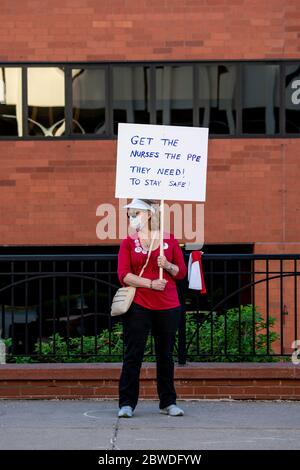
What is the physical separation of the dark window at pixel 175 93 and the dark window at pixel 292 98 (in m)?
1.52

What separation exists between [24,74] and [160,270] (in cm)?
904

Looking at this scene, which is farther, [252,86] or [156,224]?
[252,86]

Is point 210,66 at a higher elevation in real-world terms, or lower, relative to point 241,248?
higher

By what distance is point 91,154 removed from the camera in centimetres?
1648

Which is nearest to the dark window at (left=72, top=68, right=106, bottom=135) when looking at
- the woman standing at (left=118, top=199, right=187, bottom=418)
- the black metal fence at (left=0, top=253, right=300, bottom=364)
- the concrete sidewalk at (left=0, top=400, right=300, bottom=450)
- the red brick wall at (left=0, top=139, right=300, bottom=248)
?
the red brick wall at (left=0, top=139, right=300, bottom=248)

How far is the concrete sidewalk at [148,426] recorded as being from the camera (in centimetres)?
725

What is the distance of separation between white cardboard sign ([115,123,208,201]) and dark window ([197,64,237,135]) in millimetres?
7925

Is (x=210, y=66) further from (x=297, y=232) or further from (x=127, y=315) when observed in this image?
(x=127, y=315)

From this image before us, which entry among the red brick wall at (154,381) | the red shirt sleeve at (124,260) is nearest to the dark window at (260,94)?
the red brick wall at (154,381)

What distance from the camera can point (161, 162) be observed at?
331 inches

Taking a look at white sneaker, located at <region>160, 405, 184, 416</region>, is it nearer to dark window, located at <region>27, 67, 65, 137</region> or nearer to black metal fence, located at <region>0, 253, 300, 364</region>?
black metal fence, located at <region>0, 253, 300, 364</region>
